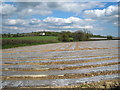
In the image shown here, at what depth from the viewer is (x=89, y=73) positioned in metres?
3.14

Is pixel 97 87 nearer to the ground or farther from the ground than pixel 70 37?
nearer to the ground

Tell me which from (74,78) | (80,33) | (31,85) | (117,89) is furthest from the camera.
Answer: (80,33)

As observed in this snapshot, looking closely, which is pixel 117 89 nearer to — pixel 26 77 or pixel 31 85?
pixel 31 85

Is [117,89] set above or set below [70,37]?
below

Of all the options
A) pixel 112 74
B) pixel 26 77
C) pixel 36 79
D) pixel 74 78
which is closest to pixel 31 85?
pixel 36 79

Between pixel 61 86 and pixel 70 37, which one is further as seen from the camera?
pixel 70 37

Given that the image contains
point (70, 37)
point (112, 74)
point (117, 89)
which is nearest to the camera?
point (117, 89)

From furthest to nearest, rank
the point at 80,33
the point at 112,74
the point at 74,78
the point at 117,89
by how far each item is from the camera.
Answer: the point at 80,33, the point at 112,74, the point at 74,78, the point at 117,89

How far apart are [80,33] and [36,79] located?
78.9ft

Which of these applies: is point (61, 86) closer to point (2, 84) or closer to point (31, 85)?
point (31, 85)

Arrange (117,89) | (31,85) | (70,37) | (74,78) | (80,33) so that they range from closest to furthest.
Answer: (117,89) < (31,85) < (74,78) < (70,37) < (80,33)

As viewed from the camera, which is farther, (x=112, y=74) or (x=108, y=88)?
(x=112, y=74)

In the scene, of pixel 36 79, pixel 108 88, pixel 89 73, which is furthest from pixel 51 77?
pixel 108 88

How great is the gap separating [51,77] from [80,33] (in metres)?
23.9
